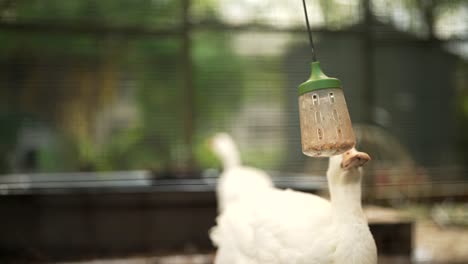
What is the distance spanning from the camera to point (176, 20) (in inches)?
195

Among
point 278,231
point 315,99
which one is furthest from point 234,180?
point 315,99

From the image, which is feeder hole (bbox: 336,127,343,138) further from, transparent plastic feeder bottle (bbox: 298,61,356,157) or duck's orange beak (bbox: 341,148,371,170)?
duck's orange beak (bbox: 341,148,371,170)

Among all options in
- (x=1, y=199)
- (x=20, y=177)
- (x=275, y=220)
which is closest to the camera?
(x=275, y=220)

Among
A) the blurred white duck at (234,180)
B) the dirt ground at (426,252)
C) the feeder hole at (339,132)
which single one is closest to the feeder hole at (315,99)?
the feeder hole at (339,132)

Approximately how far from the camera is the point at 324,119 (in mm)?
1632

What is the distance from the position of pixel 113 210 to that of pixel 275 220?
264cm

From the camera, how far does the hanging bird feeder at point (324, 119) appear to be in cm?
162

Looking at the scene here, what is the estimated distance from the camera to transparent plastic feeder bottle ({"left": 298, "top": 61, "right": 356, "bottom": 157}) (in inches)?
63.9

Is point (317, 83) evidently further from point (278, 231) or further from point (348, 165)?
point (278, 231)

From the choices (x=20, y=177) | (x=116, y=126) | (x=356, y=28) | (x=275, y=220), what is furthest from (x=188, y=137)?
(x=275, y=220)

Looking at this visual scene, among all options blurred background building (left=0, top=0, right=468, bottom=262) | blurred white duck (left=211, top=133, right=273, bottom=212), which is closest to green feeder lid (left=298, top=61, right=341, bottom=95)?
blurred white duck (left=211, top=133, right=273, bottom=212)

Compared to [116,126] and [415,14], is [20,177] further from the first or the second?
[415,14]

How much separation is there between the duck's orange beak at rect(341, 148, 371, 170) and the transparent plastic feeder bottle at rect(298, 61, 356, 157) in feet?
0.71

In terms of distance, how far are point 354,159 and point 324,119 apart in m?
0.30
